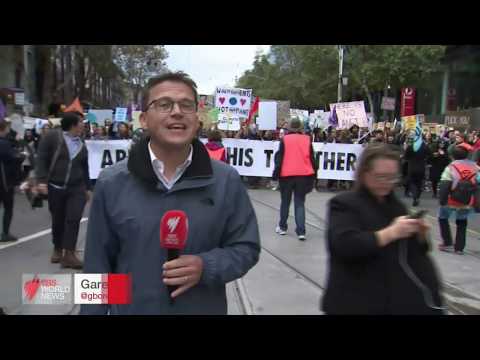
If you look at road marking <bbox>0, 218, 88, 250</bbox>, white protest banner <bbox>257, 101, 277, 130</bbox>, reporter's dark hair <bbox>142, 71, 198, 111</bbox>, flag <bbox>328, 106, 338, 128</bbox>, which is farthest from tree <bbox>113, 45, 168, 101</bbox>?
reporter's dark hair <bbox>142, 71, 198, 111</bbox>

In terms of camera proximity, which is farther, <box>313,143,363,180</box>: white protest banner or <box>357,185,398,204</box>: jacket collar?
<box>313,143,363,180</box>: white protest banner

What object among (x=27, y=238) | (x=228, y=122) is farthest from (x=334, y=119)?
(x=27, y=238)

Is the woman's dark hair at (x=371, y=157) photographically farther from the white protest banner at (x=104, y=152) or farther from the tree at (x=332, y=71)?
the white protest banner at (x=104, y=152)

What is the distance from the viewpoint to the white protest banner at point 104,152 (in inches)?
537

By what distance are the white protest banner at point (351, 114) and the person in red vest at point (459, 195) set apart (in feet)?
29.4

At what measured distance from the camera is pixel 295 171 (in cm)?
799

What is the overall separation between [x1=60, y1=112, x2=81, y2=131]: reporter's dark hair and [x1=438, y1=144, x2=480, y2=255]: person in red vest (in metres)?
5.06

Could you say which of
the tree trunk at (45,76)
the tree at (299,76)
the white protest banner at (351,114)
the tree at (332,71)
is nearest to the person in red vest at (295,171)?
the tree at (332,71)

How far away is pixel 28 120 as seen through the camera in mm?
19266

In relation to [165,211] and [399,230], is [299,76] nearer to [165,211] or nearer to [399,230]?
[399,230]

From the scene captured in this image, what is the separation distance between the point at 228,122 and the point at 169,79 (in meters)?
13.8

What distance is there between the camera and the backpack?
7.03 m

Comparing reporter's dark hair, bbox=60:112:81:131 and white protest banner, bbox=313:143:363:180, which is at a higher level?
reporter's dark hair, bbox=60:112:81:131

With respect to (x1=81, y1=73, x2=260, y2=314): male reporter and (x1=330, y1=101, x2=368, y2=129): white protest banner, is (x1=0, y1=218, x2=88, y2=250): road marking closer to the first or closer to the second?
(x1=81, y1=73, x2=260, y2=314): male reporter
